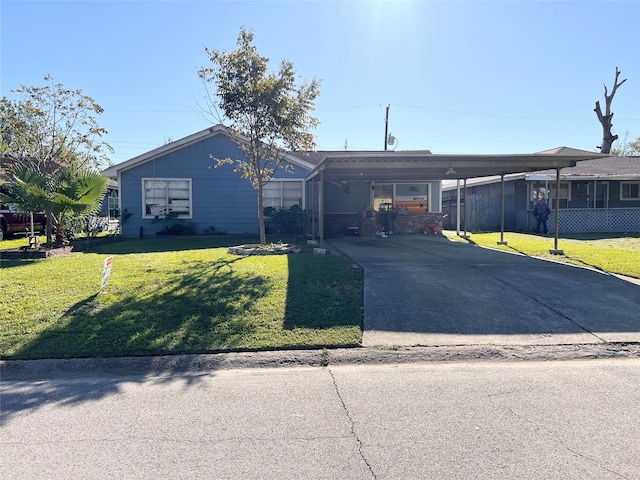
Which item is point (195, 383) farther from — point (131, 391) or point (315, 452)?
point (315, 452)

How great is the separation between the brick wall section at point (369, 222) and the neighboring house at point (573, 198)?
2586 mm

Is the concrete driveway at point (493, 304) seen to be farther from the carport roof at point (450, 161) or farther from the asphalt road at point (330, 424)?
the carport roof at point (450, 161)

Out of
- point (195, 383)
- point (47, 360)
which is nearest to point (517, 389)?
point (195, 383)

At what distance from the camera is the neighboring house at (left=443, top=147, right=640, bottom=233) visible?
20.8m

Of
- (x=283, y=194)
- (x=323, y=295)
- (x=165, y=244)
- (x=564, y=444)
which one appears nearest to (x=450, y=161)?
(x=323, y=295)

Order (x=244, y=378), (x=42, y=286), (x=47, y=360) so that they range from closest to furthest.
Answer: (x=244, y=378) < (x=47, y=360) < (x=42, y=286)

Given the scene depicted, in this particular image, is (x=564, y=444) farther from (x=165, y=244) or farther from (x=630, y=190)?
(x=630, y=190)

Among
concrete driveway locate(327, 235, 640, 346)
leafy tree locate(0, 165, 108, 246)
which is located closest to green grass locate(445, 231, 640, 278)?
concrete driveway locate(327, 235, 640, 346)

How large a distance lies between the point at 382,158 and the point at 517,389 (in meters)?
8.13

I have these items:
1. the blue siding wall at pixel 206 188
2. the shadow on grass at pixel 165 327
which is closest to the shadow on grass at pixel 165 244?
the blue siding wall at pixel 206 188

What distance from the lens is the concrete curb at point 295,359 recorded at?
4.92 metres

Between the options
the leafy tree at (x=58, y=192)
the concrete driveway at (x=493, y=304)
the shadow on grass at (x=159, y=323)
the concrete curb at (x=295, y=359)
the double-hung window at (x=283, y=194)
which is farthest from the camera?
the double-hung window at (x=283, y=194)

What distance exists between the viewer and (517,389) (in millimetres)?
4355

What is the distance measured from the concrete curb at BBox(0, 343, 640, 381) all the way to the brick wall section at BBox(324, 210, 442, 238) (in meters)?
11.9
